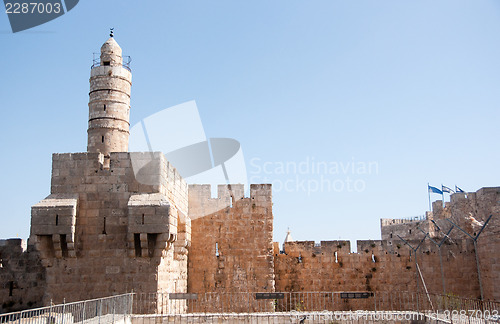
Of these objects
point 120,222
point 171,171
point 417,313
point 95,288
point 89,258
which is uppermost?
point 171,171

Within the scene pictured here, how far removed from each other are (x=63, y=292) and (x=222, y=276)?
480 centimetres

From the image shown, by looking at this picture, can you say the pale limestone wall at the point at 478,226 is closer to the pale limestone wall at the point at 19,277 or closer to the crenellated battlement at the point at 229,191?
the crenellated battlement at the point at 229,191

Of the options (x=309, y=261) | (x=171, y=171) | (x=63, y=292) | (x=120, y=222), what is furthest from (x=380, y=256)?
(x=63, y=292)

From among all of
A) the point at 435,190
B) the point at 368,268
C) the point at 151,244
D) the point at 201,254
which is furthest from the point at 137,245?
the point at 435,190

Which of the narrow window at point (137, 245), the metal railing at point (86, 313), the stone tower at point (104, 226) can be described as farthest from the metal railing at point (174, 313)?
the narrow window at point (137, 245)

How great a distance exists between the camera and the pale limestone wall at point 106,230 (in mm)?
9742

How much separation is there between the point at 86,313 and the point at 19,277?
471 cm

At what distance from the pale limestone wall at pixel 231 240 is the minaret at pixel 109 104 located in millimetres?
6383

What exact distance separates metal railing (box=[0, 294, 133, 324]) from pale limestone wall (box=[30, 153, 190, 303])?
2.59ft

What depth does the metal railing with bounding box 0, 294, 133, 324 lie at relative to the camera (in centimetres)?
706

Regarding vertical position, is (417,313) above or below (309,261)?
below

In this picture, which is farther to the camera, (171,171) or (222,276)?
(222,276)

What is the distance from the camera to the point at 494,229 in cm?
1408

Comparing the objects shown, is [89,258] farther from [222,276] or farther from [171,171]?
[222,276]
